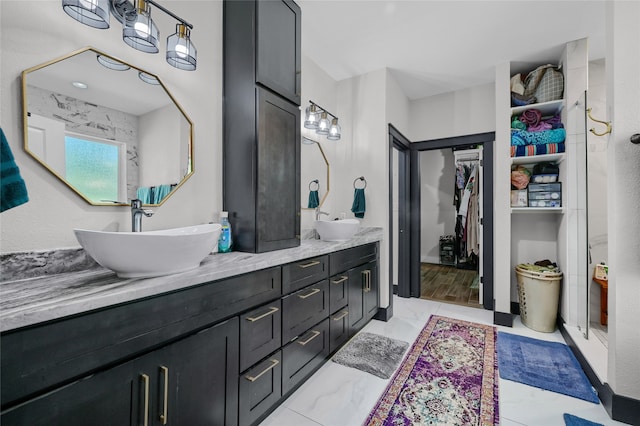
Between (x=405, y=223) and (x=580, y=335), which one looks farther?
(x=405, y=223)

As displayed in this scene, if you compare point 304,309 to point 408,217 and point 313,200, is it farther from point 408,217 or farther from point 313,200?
point 408,217

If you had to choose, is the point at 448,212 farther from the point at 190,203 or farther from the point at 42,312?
the point at 42,312

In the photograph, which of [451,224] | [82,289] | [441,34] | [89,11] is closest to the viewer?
[82,289]

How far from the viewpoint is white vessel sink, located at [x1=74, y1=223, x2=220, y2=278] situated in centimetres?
98

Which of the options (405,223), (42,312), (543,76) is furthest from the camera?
(405,223)

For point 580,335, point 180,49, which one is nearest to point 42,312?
point 180,49

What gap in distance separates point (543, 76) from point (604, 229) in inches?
64.8

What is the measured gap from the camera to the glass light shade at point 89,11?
43.9 inches

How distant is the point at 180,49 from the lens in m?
1.49

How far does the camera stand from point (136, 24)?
128 cm

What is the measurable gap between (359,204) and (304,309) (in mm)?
1559

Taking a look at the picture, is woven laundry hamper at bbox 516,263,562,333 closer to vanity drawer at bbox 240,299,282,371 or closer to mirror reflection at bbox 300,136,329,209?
mirror reflection at bbox 300,136,329,209

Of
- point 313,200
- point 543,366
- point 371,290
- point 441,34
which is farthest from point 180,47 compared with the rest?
point 543,366

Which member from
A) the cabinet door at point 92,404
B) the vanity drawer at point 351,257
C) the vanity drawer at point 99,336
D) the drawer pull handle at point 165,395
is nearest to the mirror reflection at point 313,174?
the vanity drawer at point 351,257
